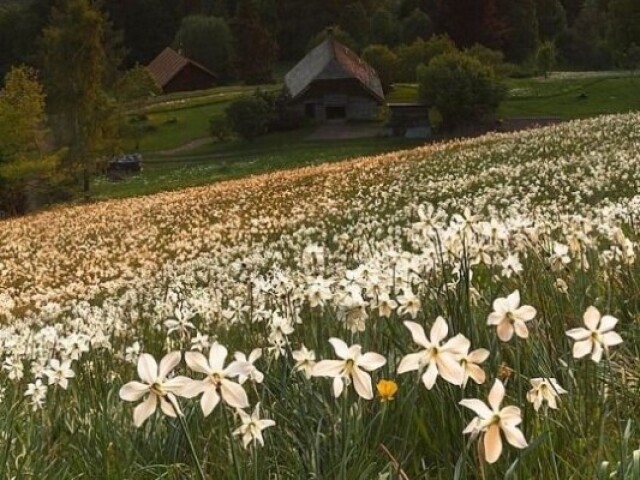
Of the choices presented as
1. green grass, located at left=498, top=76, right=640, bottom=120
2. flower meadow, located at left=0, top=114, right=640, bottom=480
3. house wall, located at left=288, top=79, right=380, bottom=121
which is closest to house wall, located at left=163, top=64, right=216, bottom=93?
house wall, located at left=288, top=79, right=380, bottom=121

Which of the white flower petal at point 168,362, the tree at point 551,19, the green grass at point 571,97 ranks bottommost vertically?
the green grass at point 571,97

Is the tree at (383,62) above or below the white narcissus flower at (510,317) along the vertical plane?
below

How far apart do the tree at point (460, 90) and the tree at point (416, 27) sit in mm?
46391

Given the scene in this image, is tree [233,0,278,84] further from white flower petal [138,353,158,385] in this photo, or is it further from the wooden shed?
white flower petal [138,353,158,385]

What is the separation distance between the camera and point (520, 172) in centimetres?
1780

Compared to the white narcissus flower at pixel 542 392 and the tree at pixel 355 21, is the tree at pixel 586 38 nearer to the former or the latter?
the tree at pixel 355 21

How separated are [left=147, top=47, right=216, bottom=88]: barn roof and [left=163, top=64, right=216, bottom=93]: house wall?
472 mm

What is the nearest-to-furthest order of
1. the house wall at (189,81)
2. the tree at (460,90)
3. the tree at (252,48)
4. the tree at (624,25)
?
the tree at (460,90) → the tree at (624,25) → the tree at (252,48) → the house wall at (189,81)

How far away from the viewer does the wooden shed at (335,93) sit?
69812mm

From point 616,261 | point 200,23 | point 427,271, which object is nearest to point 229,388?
point 427,271

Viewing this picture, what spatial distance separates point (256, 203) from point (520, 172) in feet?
25.7

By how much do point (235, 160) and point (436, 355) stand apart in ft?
186

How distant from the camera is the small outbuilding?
10731cm

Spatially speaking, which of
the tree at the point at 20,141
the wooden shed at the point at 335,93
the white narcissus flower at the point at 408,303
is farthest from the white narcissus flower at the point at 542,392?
the wooden shed at the point at 335,93
